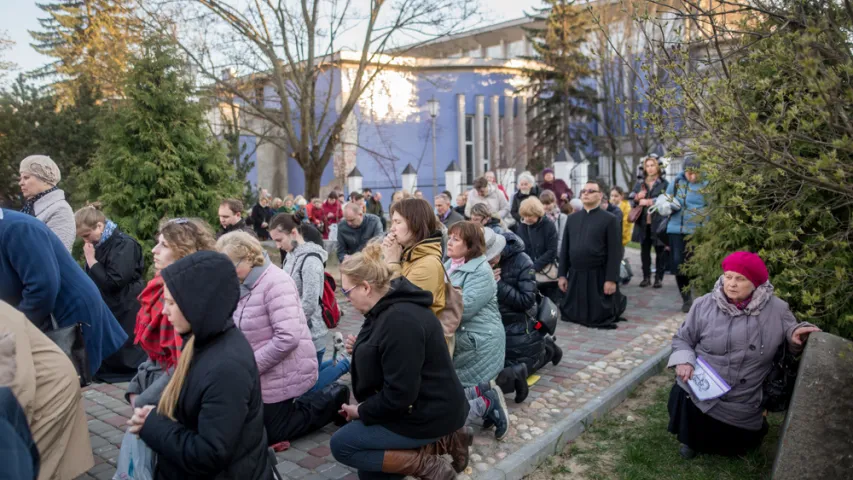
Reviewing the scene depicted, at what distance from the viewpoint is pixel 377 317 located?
11.3ft

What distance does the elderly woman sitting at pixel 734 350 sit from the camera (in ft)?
13.4

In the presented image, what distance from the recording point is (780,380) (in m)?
4.15

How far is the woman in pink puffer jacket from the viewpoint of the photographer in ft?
14.4

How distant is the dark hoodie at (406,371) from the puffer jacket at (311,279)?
7.01 ft

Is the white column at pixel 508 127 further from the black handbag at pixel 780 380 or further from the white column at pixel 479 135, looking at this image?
the black handbag at pixel 780 380

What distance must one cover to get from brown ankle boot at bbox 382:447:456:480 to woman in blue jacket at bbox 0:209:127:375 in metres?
2.35

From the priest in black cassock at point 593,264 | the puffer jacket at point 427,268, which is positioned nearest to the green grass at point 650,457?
the puffer jacket at point 427,268

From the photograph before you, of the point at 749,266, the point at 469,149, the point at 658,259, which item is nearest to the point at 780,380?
the point at 749,266

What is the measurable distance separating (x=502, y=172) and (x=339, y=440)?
910 inches

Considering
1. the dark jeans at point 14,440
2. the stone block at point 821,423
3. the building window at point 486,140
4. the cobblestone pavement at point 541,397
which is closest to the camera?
the dark jeans at point 14,440

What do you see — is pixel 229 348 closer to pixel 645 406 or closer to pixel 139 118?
pixel 645 406

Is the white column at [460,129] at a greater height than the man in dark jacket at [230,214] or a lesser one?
greater

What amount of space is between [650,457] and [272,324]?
117 inches

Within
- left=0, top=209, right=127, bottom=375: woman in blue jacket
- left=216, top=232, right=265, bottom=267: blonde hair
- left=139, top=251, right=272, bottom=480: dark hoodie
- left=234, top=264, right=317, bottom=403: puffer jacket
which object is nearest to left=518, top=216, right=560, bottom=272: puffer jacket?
left=234, top=264, right=317, bottom=403: puffer jacket
